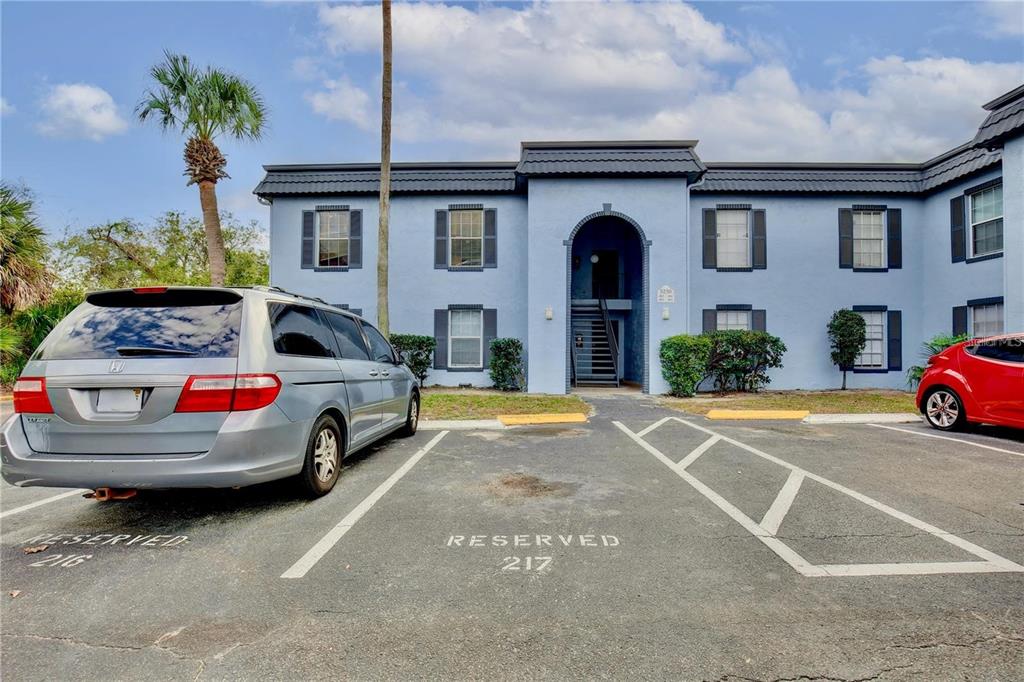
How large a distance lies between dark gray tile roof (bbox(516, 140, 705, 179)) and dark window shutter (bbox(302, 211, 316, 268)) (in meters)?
6.80

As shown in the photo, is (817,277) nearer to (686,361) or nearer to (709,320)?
(709,320)

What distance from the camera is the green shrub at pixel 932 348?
12.6 metres

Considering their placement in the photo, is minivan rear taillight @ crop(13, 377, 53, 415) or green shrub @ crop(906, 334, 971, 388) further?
green shrub @ crop(906, 334, 971, 388)

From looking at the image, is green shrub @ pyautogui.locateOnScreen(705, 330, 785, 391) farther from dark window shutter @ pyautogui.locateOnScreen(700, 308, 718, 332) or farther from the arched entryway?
the arched entryway

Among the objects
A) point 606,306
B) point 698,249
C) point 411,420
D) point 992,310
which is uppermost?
point 698,249

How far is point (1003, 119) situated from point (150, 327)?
15.8 meters

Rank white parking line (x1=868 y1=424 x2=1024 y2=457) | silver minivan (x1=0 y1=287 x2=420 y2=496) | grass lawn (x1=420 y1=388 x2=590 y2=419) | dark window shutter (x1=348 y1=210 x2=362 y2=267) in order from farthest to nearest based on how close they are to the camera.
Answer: dark window shutter (x1=348 y1=210 x2=362 y2=267) < grass lawn (x1=420 y1=388 x2=590 y2=419) < white parking line (x1=868 y1=424 x2=1024 y2=457) < silver minivan (x1=0 y1=287 x2=420 y2=496)

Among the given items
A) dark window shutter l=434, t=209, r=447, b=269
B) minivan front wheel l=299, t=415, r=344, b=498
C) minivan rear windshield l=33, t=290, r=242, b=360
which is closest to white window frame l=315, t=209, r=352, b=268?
dark window shutter l=434, t=209, r=447, b=269

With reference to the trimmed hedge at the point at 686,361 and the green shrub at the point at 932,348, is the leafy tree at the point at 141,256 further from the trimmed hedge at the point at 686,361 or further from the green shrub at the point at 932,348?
the green shrub at the point at 932,348

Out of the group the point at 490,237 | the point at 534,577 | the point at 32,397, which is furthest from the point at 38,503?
the point at 490,237

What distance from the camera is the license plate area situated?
144 inches

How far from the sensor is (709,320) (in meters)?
15.5

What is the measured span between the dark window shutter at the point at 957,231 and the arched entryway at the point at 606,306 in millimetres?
8555

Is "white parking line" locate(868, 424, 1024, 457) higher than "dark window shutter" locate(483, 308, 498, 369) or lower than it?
lower
